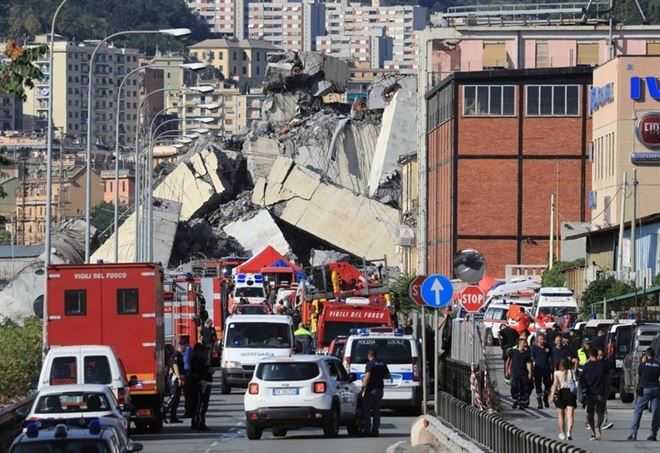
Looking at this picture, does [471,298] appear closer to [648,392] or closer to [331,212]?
[648,392]

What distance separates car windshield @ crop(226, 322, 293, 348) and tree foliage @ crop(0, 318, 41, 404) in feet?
15.4

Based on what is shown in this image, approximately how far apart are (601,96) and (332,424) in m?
56.8

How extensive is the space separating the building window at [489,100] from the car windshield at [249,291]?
2349 cm

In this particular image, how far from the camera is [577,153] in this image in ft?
326

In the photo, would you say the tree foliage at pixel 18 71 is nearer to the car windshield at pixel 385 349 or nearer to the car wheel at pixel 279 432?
the car wheel at pixel 279 432

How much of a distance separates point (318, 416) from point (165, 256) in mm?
85765

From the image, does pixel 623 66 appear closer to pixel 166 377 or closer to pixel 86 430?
pixel 166 377

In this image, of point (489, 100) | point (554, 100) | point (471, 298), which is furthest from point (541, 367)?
point (489, 100)

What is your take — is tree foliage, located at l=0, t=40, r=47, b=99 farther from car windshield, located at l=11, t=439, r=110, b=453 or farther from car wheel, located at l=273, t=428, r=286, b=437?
car wheel, located at l=273, t=428, r=286, b=437

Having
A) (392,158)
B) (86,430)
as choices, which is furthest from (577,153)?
(86,430)

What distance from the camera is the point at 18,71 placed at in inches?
1021

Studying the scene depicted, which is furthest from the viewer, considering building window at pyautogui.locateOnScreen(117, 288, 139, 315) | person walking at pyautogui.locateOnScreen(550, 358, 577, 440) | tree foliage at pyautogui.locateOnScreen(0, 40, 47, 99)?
building window at pyautogui.locateOnScreen(117, 288, 139, 315)

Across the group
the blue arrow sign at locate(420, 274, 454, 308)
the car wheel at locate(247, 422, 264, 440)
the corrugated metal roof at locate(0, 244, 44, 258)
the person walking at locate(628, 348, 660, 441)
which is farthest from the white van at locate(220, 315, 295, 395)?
the corrugated metal roof at locate(0, 244, 44, 258)

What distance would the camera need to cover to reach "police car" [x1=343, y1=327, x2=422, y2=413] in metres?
39.6
